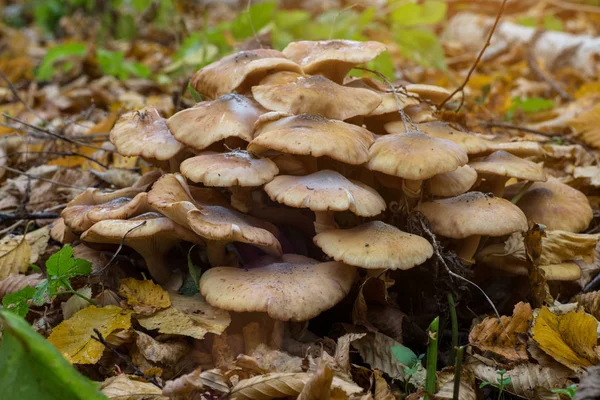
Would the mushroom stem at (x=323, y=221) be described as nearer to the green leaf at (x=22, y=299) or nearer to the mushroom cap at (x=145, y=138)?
the mushroom cap at (x=145, y=138)

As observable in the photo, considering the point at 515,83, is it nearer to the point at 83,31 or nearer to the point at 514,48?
the point at 514,48

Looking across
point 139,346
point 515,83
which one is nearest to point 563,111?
point 515,83

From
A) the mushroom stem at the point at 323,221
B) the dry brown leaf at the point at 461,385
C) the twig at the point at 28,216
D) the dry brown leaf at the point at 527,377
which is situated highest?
the mushroom stem at the point at 323,221

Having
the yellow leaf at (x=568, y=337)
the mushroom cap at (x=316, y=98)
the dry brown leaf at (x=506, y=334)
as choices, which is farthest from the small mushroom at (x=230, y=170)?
the yellow leaf at (x=568, y=337)

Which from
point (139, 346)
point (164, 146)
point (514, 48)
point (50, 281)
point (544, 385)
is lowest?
point (514, 48)

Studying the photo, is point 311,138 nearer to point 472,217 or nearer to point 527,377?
point 472,217

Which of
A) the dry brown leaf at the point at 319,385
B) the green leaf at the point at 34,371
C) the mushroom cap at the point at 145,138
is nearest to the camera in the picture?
the green leaf at the point at 34,371
